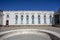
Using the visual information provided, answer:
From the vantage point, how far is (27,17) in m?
31.2

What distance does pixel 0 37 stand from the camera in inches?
355

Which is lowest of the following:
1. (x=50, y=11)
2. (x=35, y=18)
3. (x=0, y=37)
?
(x=0, y=37)

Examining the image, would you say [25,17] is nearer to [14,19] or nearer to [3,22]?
[14,19]

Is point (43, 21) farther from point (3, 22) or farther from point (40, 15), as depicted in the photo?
point (3, 22)

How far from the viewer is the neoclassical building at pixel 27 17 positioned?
30.8 m

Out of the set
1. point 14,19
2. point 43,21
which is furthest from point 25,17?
point 43,21

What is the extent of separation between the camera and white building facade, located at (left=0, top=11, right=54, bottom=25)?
3084 cm

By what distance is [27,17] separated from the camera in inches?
1228

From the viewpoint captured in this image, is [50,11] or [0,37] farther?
[50,11]

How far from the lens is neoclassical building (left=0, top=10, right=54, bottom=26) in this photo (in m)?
30.8

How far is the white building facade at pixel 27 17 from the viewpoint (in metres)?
30.8

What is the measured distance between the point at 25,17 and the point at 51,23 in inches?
316

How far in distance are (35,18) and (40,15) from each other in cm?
175

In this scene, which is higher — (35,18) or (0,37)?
(35,18)
